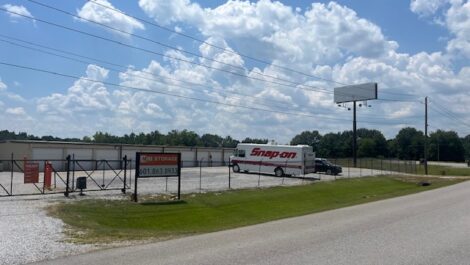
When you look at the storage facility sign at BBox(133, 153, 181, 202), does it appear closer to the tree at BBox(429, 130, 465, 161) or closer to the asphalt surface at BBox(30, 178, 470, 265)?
the asphalt surface at BBox(30, 178, 470, 265)

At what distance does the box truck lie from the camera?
1795 inches

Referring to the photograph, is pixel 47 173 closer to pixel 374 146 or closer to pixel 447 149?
pixel 374 146

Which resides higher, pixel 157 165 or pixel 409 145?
pixel 409 145

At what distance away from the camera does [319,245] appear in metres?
11.0

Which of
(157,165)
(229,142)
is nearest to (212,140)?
(229,142)

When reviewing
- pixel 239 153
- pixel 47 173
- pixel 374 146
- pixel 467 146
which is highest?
pixel 467 146

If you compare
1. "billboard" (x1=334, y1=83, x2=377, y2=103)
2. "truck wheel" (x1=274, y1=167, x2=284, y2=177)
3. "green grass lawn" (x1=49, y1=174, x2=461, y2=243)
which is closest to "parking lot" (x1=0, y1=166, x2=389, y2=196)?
"truck wheel" (x1=274, y1=167, x2=284, y2=177)

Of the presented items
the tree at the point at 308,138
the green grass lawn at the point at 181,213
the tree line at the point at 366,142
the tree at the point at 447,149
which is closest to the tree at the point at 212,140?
the tree line at the point at 366,142

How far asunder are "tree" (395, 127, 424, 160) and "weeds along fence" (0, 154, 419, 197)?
85.6 metres

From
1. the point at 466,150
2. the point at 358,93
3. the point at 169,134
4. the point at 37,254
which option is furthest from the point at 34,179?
the point at 466,150

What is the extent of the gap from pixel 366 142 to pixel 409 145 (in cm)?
2209

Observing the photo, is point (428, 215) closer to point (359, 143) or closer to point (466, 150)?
point (359, 143)

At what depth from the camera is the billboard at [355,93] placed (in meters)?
90.3

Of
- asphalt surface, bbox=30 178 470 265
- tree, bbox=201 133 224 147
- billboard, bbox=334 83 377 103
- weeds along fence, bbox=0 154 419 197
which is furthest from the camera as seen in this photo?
tree, bbox=201 133 224 147
